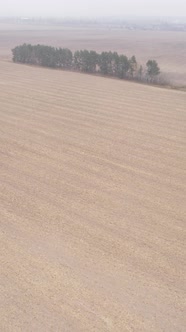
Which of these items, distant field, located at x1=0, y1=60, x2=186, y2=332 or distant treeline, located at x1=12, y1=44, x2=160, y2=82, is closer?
distant field, located at x1=0, y1=60, x2=186, y2=332

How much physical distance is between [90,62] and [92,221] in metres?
31.5

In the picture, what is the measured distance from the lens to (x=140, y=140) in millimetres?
19375

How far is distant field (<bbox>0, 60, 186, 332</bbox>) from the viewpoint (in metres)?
8.69

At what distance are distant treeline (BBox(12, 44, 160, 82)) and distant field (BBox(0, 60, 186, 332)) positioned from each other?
1456 cm

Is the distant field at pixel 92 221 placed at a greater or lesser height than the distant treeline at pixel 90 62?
lesser

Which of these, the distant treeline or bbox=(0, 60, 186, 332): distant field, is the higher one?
the distant treeline

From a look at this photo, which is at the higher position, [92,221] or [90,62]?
[90,62]

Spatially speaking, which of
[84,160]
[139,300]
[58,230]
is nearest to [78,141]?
[84,160]

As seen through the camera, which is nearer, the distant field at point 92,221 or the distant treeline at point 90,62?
the distant field at point 92,221

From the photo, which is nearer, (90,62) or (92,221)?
(92,221)

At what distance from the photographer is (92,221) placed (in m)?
12.1

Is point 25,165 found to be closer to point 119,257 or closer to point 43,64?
point 119,257

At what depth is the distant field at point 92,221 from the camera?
869cm

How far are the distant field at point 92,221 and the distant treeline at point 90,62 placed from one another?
47.8ft
